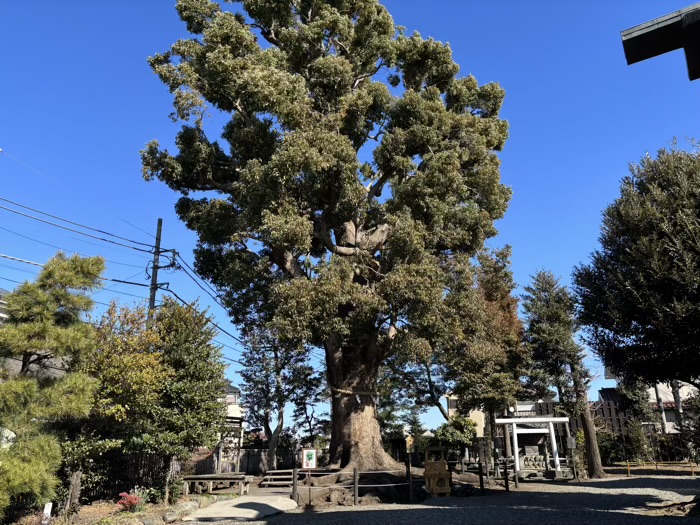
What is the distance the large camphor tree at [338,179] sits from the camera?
14992 mm

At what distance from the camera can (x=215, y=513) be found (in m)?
12.6

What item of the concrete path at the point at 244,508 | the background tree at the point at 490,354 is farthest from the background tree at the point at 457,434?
the concrete path at the point at 244,508

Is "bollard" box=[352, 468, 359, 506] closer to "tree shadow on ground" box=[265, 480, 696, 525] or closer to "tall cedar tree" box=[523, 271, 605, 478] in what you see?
"tree shadow on ground" box=[265, 480, 696, 525]

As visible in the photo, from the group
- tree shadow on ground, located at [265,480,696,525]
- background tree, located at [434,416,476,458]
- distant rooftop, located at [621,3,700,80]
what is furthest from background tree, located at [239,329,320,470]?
distant rooftop, located at [621,3,700,80]

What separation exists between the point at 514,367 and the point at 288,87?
1645 cm

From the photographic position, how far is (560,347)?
22.9 m

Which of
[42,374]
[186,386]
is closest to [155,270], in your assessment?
[186,386]

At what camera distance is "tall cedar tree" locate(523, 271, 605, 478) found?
22562 millimetres

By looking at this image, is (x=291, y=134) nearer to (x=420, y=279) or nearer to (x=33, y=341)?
(x=420, y=279)

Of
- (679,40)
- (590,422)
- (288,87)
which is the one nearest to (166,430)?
(288,87)

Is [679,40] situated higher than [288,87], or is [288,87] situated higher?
[288,87]

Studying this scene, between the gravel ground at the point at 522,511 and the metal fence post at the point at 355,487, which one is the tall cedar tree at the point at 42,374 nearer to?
the gravel ground at the point at 522,511

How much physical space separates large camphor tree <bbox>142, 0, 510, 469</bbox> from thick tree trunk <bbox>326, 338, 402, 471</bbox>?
0.05 m

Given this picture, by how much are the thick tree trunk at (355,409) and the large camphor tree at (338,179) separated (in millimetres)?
52
